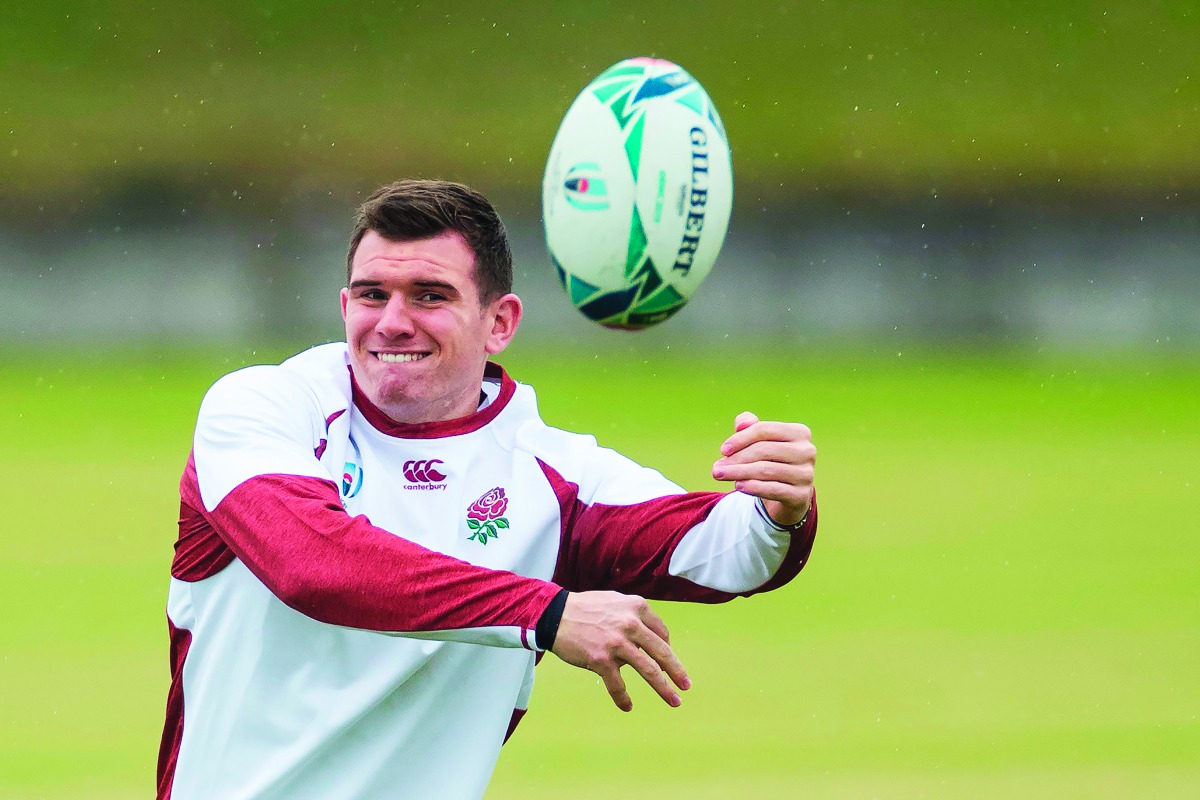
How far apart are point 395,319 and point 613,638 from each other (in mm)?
1006

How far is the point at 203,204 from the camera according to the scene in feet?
77.9

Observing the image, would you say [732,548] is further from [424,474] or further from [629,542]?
[424,474]

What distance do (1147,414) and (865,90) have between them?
9748 millimetres

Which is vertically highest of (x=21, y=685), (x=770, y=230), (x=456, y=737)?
(x=770, y=230)

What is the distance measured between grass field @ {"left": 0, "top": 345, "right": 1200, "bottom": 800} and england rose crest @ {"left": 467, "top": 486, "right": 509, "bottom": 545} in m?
4.21

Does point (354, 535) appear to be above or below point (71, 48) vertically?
below

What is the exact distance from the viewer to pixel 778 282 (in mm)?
21594

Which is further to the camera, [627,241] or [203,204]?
[203,204]

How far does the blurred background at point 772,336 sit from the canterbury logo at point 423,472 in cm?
428

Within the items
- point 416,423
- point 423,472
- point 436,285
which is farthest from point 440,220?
point 423,472

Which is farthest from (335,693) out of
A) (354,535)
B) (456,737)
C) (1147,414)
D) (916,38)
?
(916,38)

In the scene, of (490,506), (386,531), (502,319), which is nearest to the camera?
(386,531)

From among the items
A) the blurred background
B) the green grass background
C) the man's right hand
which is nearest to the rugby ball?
the man's right hand

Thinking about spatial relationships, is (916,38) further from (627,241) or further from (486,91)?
(627,241)
